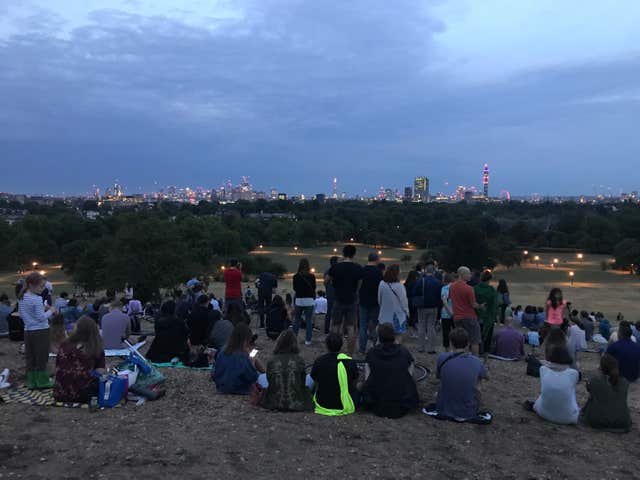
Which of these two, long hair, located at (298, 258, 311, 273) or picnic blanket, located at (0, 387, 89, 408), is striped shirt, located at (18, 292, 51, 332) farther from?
long hair, located at (298, 258, 311, 273)

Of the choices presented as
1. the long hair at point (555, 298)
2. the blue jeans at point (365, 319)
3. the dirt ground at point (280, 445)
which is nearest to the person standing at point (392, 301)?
the blue jeans at point (365, 319)

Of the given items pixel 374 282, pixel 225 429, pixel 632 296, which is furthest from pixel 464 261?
pixel 225 429

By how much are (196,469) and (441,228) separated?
3347 inches

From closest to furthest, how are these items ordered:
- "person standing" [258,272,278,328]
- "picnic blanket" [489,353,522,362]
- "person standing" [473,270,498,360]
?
"person standing" [473,270,498,360] < "picnic blanket" [489,353,522,362] < "person standing" [258,272,278,328]

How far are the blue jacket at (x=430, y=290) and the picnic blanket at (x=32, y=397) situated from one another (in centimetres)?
570

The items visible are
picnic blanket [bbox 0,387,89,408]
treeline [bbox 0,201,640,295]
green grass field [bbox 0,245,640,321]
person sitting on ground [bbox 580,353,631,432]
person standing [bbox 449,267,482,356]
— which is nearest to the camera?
person sitting on ground [bbox 580,353,631,432]

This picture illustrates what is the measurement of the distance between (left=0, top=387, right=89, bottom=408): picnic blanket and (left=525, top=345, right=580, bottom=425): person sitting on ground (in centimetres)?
545

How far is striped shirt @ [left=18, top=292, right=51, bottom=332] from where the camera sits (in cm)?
654

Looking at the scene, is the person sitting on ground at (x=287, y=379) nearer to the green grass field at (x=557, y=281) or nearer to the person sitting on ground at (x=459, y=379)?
the person sitting on ground at (x=459, y=379)

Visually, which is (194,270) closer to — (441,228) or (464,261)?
(464,261)

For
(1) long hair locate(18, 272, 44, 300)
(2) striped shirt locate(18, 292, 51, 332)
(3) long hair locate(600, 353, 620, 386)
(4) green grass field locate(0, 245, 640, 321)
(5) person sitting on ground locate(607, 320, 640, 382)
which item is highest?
(1) long hair locate(18, 272, 44, 300)

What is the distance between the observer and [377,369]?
5.98 m

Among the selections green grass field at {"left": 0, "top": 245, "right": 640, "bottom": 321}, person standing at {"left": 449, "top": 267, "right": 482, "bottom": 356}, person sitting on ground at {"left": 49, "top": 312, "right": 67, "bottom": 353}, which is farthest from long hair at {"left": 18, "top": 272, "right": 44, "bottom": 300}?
green grass field at {"left": 0, "top": 245, "right": 640, "bottom": 321}

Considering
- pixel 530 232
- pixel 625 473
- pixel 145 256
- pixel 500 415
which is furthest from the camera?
pixel 530 232
